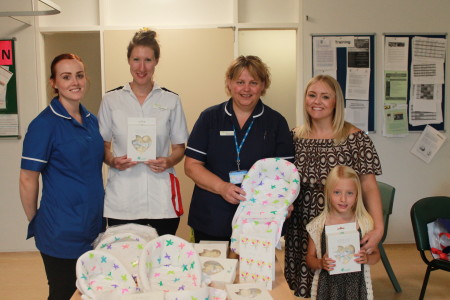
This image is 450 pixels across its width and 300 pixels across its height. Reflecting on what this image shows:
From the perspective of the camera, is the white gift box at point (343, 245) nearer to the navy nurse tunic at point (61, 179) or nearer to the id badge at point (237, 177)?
the id badge at point (237, 177)

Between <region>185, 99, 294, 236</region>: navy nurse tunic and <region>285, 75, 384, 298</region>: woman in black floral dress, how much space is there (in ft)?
0.41

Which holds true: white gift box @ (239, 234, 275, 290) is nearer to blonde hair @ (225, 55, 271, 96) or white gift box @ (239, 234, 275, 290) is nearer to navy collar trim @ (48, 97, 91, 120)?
blonde hair @ (225, 55, 271, 96)

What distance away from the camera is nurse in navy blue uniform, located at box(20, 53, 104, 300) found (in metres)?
2.04

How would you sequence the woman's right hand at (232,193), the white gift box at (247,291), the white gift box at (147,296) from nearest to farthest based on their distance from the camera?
the white gift box at (147,296) < the white gift box at (247,291) < the woman's right hand at (232,193)

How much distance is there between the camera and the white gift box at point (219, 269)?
65.4 inches

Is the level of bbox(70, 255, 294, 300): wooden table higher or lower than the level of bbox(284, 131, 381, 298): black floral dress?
lower

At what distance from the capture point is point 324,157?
2180 mm

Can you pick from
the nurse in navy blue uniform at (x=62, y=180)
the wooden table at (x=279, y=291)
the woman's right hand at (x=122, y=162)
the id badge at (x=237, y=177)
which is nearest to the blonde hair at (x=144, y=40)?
the nurse in navy blue uniform at (x=62, y=180)

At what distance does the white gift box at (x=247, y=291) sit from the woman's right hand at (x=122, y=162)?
93 cm

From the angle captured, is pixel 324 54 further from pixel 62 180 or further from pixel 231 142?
pixel 62 180


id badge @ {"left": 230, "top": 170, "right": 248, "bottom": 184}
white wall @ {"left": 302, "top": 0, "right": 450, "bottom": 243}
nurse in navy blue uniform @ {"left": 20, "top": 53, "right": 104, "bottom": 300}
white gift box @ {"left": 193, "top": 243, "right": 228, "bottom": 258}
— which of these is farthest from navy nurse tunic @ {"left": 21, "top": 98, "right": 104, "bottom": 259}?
white wall @ {"left": 302, "top": 0, "right": 450, "bottom": 243}

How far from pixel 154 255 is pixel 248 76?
1.01m

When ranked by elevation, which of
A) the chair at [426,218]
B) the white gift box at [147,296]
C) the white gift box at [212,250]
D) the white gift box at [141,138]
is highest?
the white gift box at [141,138]

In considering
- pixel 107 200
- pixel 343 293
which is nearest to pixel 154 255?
pixel 107 200
